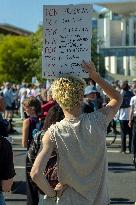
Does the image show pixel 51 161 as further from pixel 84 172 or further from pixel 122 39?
pixel 122 39

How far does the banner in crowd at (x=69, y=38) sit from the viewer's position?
3711 mm

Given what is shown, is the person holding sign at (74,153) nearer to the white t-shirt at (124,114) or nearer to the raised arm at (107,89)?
the raised arm at (107,89)

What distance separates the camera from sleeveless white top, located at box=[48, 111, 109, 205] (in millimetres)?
3488

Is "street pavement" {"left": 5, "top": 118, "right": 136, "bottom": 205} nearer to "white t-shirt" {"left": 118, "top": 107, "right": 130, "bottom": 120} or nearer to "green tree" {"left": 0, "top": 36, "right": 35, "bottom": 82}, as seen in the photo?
"white t-shirt" {"left": 118, "top": 107, "right": 130, "bottom": 120}

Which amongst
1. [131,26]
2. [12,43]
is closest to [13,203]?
[12,43]

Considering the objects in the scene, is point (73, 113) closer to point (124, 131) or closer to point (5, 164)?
point (5, 164)

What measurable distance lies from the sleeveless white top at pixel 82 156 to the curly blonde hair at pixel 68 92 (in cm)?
11

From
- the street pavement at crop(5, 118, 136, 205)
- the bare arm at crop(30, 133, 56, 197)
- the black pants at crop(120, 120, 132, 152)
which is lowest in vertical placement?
the street pavement at crop(5, 118, 136, 205)

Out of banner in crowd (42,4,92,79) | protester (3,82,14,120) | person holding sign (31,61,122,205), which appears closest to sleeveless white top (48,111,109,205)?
person holding sign (31,61,122,205)

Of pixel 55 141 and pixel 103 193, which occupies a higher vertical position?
pixel 55 141

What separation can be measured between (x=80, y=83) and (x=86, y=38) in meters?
0.34

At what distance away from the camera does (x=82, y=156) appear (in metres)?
3.50

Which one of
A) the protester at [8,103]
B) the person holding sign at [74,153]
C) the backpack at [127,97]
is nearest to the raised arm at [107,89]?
the person holding sign at [74,153]

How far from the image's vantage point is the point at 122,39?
4651 inches
